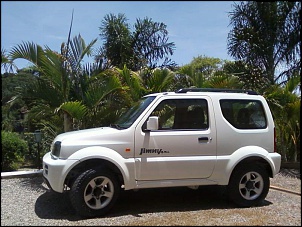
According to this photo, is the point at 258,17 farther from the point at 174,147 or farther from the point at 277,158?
the point at 174,147

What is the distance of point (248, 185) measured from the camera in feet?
19.1

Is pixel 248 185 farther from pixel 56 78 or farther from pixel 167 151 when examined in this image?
pixel 56 78

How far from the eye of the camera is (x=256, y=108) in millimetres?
6098

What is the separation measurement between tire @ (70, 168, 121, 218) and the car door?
44 cm

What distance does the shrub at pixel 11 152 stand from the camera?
8.74 m

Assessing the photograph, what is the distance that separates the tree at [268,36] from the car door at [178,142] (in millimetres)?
6166

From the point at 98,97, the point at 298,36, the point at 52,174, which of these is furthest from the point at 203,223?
the point at 298,36

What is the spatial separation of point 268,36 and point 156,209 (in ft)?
26.6

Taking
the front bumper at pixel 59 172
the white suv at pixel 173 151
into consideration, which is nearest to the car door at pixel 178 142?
the white suv at pixel 173 151

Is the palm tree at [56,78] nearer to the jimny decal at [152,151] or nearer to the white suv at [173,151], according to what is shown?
the white suv at [173,151]

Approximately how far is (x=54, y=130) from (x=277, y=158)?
490 cm

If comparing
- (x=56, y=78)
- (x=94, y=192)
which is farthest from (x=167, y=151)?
(x=56, y=78)

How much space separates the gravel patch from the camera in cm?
494

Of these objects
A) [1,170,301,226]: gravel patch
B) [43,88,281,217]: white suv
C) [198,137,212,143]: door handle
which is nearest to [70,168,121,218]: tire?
[43,88,281,217]: white suv
